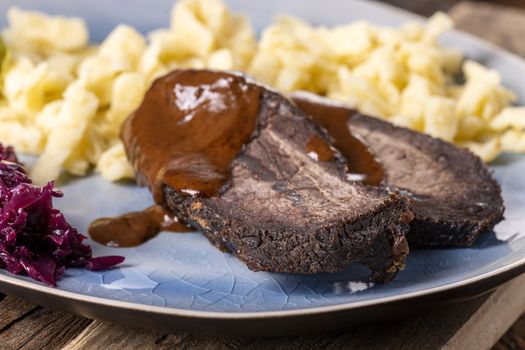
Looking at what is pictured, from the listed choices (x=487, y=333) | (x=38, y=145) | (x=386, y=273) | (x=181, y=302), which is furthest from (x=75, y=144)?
(x=487, y=333)

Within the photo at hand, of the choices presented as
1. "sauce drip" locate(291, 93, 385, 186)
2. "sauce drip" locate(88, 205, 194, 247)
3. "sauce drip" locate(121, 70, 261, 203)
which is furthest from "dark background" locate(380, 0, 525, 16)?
"sauce drip" locate(88, 205, 194, 247)

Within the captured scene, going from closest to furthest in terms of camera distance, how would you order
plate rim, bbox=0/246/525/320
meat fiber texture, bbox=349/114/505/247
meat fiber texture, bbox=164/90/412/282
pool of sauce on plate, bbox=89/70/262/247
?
plate rim, bbox=0/246/525/320 < meat fiber texture, bbox=164/90/412/282 < meat fiber texture, bbox=349/114/505/247 < pool of sauce on plate, bbox=89/70/262/247

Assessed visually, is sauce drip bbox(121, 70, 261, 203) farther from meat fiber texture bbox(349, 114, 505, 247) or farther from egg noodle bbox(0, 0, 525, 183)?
meat fiber texture bbox(349, 114, 505, 247)

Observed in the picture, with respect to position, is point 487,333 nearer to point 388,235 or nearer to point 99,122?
point 388,235

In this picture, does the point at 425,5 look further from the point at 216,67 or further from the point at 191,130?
the point at 191,130

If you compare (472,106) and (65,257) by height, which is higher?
(472,106)

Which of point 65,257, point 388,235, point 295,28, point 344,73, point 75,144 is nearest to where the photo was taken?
point 388,235
